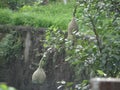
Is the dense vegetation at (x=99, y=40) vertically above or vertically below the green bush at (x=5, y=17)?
below

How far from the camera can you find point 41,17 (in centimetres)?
975

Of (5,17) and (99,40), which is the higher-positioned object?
(5,17)

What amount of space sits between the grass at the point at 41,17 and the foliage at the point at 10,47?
0.38m

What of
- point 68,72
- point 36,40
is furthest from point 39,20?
point 68,72

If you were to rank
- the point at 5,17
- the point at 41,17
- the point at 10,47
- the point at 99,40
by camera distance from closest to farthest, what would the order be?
the point at 99,40
the point at 10,47
the point at 41,17
the point at 5,17

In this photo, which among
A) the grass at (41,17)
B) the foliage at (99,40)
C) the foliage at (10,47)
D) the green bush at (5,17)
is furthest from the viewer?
the green bush at (5,17)

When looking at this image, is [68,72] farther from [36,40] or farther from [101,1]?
[101,1]

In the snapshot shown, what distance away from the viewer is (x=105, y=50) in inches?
149

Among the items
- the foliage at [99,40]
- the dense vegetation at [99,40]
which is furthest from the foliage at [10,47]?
the foliage at [99,40]

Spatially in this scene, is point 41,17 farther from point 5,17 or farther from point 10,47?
point 10,47

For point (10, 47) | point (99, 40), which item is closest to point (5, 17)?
point (10, 47)

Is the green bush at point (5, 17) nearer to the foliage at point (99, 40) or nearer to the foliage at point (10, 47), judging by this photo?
the foliage at point (10, 47)

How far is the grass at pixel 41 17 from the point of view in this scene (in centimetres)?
916

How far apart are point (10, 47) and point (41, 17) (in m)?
1.00
